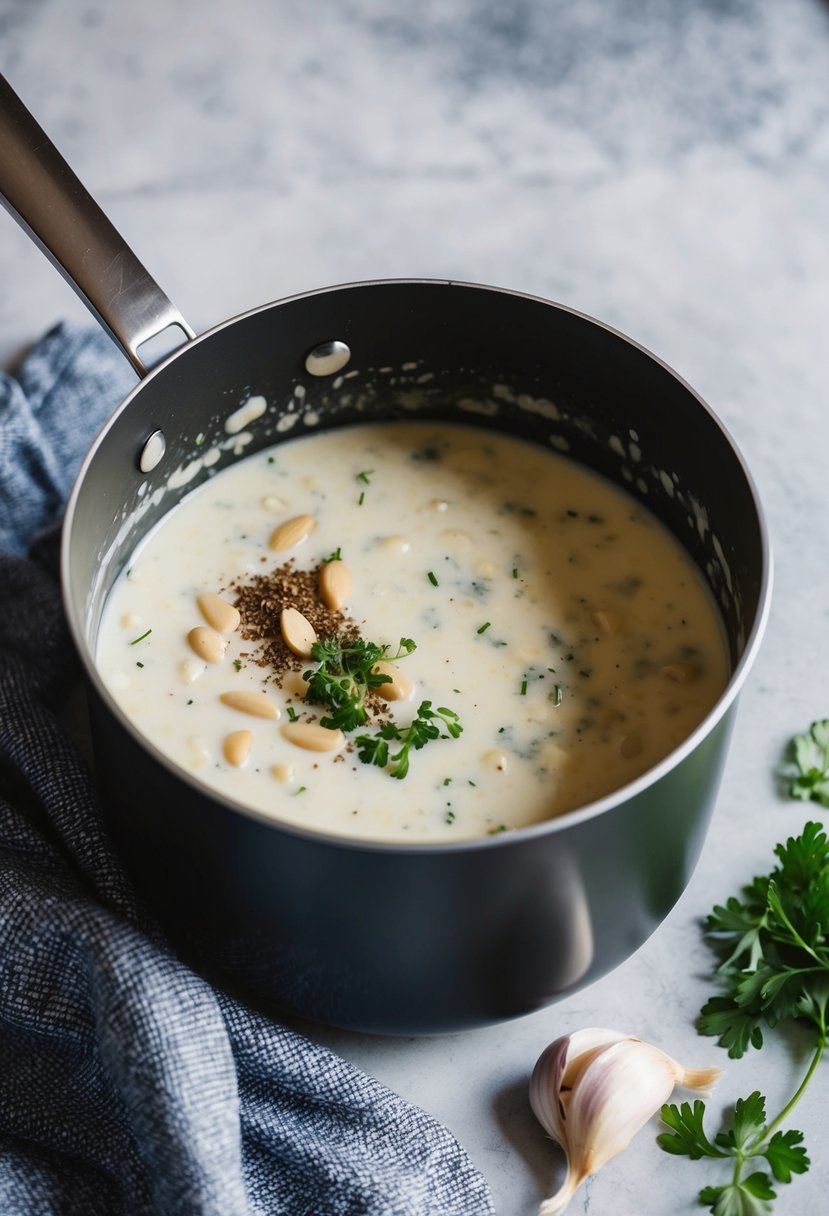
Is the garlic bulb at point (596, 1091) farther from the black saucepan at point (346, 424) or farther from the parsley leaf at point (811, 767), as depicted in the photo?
the parsley leaf at point (811, 767)

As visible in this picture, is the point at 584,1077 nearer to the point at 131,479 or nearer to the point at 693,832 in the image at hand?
the point at 693,832

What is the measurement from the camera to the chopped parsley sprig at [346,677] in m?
1.51

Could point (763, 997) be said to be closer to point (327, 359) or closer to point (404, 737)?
point (404, 737)

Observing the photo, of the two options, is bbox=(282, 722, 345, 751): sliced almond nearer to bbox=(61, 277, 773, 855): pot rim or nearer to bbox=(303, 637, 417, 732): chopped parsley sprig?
bbox=(303, 637, 417, 732): chopped parsley sprig

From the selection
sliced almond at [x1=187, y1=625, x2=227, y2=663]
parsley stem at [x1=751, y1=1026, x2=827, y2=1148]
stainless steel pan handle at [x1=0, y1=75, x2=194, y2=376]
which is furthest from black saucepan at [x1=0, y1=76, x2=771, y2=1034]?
parsley stem at [x1=751, y1=1026, x2=827, y2=1148]

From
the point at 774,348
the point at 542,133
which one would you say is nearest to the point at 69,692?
the point at 774,348

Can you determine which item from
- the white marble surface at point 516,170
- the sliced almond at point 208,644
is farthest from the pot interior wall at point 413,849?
the white marble surface at point 516,170

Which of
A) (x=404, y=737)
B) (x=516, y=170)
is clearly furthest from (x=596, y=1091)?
(x=516, y=170)

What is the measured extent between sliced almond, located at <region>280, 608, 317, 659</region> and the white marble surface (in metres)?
0.52

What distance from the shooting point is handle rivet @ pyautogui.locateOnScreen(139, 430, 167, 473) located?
1.66 metres

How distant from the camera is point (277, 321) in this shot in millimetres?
1695

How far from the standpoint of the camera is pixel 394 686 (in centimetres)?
155

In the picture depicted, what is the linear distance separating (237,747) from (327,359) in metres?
0.53

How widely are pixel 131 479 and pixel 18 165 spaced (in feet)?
1.12
